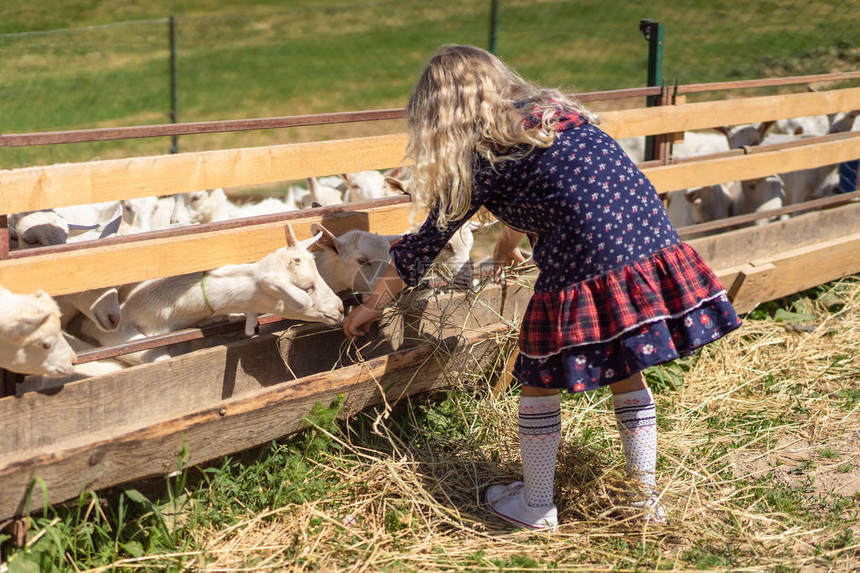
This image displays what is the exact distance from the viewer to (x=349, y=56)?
19625mm

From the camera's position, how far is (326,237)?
169 inches

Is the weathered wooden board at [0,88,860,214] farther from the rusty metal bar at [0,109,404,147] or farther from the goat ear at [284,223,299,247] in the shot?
the goat ear at [284,223,299,247]

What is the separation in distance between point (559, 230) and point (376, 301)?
2.74ft

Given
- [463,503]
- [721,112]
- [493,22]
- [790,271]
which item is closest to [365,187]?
[721,112]

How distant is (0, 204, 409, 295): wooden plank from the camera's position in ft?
11.4

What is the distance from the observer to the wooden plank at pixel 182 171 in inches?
134

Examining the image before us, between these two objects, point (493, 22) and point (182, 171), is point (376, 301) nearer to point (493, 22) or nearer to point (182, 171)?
point (182, 171)

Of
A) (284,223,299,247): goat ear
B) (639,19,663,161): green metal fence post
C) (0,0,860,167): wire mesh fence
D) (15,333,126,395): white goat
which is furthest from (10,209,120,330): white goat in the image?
(0,0,860,167): wire mesh fence

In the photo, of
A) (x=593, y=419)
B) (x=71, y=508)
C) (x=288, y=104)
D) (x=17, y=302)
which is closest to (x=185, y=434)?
(x=71, y=508)

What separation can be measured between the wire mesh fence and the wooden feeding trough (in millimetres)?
7660

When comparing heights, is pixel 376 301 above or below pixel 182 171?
below

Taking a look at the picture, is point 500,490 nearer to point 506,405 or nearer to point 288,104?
point 506,405

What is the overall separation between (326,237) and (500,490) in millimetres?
1407

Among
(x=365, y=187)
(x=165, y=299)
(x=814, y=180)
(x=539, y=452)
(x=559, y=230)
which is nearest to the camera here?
(x=559, y=230)
